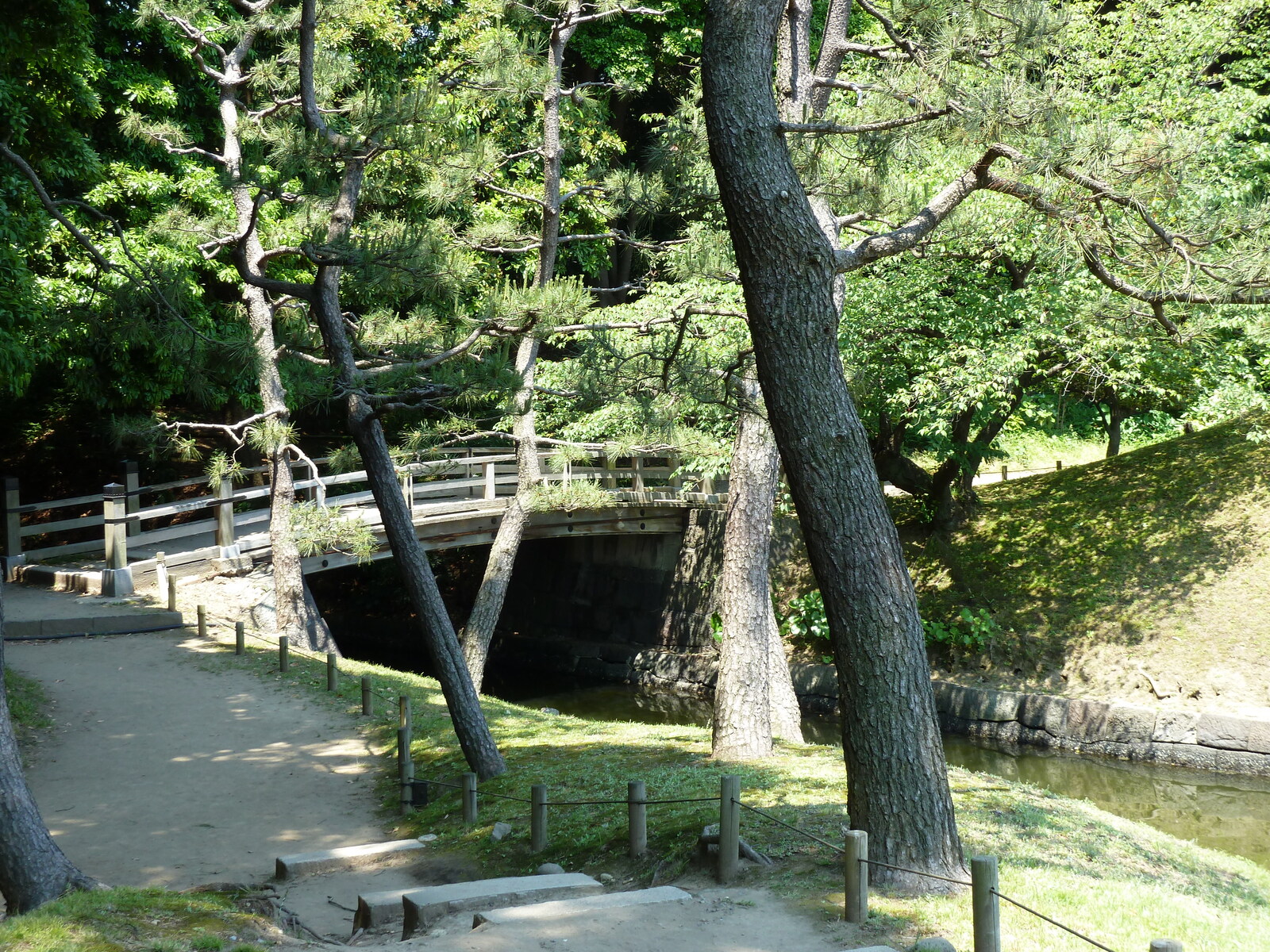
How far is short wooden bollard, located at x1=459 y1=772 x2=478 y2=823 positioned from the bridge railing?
5.27 metres

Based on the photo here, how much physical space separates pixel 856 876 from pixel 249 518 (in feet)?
43.9

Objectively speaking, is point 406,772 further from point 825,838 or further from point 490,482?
point 490,482

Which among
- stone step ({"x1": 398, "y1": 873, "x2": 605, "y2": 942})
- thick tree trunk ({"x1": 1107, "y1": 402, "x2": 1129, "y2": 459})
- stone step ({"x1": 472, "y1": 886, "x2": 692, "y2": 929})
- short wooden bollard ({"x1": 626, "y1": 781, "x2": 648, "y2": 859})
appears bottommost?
stone step ({"x1": 398, "y1": 873, "x2": 605, "y2": 942})

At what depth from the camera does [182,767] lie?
8.89 meters

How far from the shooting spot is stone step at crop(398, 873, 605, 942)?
16.2 ft

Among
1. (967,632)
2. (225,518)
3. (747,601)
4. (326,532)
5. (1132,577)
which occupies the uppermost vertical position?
(225,518)

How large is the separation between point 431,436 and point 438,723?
3461 mm

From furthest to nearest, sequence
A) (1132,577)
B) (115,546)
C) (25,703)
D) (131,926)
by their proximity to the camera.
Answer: (1132,577) → (115,546) → (25,703) → (131,926)

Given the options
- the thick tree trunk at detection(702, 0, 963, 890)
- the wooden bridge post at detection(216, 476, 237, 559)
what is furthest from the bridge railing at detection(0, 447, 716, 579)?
the thick tree trunk at detection(702, 0, 963, 890)

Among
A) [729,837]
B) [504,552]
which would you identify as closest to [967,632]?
[504,552]

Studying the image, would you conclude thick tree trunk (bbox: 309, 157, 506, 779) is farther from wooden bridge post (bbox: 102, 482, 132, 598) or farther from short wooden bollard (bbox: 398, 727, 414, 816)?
wooden bridge post (bbox: 102, 482, 132, 598)

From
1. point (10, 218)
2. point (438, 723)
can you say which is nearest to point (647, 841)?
point (438, 723)

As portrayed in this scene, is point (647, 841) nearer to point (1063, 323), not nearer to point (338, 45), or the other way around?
point (1063, 323)

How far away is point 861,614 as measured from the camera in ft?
17.5
